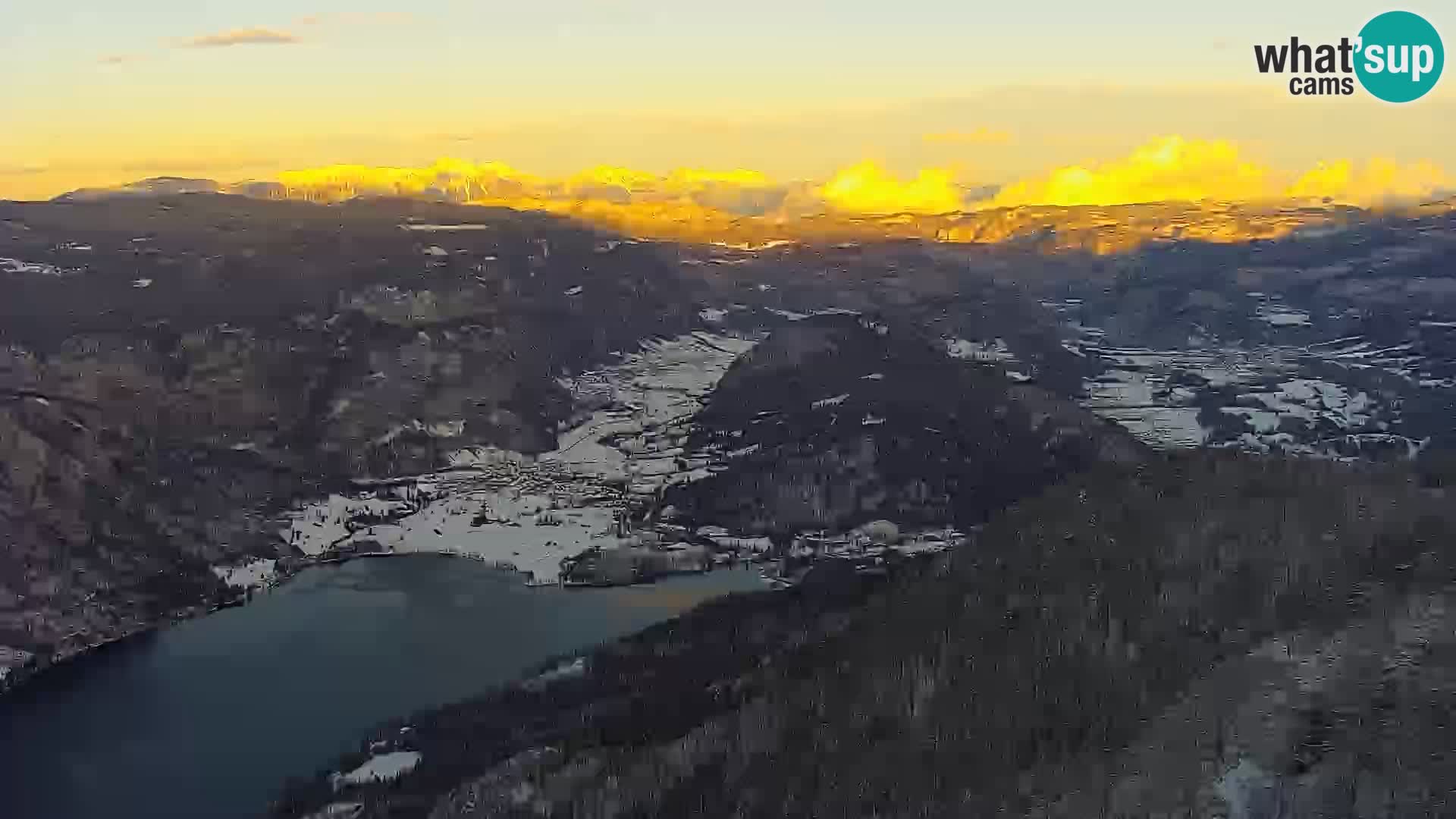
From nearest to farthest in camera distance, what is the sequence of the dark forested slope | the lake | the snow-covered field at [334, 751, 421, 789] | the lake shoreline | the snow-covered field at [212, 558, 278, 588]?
the dark forested slope, the snow-covered field at [334, 751, 421, 789], the lake, the lake shoreline, the snow-covered field at [212, 558, 278, 588]

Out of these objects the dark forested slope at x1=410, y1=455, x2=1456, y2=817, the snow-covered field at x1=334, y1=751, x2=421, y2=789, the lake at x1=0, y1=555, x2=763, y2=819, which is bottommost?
the lake at x1=0, y1=555, x2=763, y2=819

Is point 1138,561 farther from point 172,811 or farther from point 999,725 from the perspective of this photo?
point 172,811

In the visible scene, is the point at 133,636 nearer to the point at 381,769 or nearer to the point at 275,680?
the point at 275,680

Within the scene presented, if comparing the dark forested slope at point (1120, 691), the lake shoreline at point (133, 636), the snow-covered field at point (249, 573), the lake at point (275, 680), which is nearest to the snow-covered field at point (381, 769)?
the lake at point (275, 680)

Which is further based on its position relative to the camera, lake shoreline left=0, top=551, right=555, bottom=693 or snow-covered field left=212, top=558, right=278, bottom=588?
snow-covered field left=212, top=558, right=278, bottom=588

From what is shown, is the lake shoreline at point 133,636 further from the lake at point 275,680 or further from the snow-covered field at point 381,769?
the snow-covered field at point 381,769

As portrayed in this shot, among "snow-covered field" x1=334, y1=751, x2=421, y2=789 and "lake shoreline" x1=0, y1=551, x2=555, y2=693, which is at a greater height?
"snow-covered field" x1=334, y1=751, x2=421, y2=789

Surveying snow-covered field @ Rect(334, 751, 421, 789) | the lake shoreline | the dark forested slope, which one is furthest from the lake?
the dark forested slope

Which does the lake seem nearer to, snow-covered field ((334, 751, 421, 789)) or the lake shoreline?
the lake shoreline
